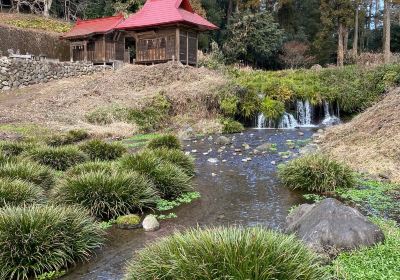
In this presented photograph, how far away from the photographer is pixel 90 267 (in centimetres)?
542

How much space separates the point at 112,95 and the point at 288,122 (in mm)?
10623

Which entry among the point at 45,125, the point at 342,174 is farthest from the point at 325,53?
the point at 342,174

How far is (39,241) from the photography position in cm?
515

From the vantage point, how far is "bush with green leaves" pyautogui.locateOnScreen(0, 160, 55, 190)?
8555 millimetres

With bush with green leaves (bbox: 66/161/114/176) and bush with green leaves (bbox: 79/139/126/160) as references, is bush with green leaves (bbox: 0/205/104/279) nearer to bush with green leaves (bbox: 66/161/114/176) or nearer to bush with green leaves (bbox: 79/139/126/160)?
bush with green leaves (bbox: 66/161/114/176)

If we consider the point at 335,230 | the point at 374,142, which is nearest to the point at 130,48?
the point at 374,142

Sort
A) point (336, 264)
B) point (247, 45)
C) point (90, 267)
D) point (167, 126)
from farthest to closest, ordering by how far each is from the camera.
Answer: point (247, 45) → point (167, 126) → point (90, 267) → point (336, 264)

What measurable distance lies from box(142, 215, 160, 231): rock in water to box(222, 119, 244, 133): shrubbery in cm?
1336

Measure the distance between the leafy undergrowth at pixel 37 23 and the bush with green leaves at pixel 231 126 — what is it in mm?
25091

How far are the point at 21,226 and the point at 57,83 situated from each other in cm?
2385

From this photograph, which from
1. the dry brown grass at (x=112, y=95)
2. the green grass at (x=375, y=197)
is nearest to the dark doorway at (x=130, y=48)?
the dry brown grass at (x=112, y=95)

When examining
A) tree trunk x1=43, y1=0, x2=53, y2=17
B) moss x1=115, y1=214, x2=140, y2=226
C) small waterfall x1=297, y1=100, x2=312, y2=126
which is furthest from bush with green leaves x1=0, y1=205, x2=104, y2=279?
tree trunk x1=43, y1=0, x2=53, y2=17

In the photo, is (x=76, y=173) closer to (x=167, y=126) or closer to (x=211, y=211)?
(x=211, y=211)

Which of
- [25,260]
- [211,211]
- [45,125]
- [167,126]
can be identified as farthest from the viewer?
[167,126]
